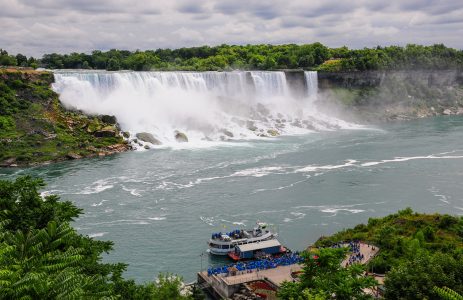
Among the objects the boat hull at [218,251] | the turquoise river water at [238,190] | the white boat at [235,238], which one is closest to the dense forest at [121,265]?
the white boat at [235,238]

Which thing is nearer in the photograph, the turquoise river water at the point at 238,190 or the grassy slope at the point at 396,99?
the turquoise river water at the point at 238,190

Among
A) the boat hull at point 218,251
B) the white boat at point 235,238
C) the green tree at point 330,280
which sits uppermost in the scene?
the green tree at point 330,280

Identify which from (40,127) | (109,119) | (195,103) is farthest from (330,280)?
(195,103)

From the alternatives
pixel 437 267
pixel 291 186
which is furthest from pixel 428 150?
pixel 437 267

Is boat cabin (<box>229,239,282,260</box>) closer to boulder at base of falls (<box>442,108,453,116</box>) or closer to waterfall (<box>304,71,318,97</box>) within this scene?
waterfall (<box>304,71,318,97</box>)

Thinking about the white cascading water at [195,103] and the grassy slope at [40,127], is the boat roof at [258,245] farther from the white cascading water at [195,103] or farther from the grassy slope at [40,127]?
the white cascading water at [195,103]

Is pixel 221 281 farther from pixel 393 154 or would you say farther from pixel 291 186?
pixel 393 154
